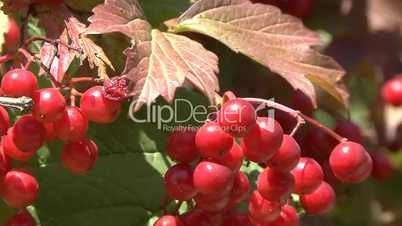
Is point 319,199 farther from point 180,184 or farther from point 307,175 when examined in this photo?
point 180,184

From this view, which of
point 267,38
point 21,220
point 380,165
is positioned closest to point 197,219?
point 21,220

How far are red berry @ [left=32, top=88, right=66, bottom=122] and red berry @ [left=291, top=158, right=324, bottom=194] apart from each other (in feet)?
1.28

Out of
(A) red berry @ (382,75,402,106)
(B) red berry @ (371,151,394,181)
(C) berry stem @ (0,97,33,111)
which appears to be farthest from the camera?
(A) red berry @ (382,75,402,106)

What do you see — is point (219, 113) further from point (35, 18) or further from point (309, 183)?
point (35, 18)

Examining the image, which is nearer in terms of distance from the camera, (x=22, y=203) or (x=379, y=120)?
(x=22, y=203)

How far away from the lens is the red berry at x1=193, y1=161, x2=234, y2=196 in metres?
1.31

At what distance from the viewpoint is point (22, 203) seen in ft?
4.39

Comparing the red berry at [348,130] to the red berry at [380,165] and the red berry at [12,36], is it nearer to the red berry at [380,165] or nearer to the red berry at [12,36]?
the red berry at [380,165]

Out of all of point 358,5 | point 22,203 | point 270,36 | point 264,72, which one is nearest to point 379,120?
point 358,5

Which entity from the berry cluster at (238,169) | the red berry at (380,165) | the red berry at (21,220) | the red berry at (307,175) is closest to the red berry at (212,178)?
the berry cluster at (238,169)

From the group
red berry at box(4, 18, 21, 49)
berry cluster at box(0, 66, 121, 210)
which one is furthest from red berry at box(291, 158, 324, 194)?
red berry at box(4, 18, 21, 49)

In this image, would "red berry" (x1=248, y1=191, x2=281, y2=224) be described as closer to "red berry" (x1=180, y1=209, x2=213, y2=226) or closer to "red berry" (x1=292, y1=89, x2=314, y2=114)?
"red berry" (x1=180, y1=209, x2=213, y2=226)

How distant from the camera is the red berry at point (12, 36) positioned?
5.29ft

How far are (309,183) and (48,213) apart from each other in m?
0.43
